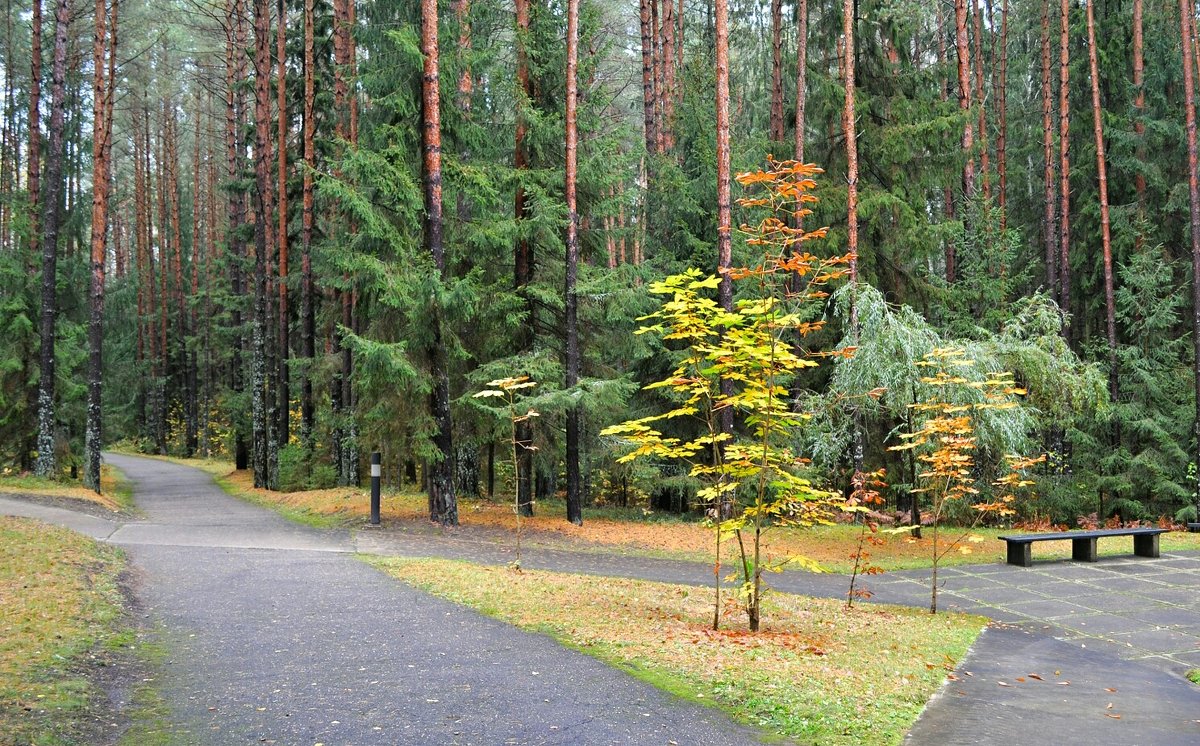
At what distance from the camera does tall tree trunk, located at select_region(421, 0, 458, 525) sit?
1398cm

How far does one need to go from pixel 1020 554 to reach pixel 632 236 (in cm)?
998

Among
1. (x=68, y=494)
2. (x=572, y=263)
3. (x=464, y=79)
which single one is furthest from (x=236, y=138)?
(x=572, y=263)

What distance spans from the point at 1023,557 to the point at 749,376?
7.82 m

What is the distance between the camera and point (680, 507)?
65.1 feet

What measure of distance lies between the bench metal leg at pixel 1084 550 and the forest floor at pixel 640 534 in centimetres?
48

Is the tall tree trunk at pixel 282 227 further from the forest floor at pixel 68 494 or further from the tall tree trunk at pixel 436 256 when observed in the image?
the tall tree trunk at pixel 436 256

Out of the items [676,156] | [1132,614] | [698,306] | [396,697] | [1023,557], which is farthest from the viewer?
[676,156]

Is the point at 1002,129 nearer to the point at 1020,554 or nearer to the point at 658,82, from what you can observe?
the point at 658,82

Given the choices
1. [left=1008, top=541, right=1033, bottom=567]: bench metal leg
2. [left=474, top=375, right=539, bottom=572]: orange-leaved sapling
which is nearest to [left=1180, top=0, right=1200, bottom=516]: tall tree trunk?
[left=1008, top=541, right=1033, bottom=567]: bench metal leg

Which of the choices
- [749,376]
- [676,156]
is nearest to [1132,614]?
[749,376]

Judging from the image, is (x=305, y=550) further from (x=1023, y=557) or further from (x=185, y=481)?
(x=185, y=481)

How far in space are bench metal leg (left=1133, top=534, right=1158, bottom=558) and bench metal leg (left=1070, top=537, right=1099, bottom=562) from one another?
1.14 meters

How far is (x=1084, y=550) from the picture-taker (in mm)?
13945

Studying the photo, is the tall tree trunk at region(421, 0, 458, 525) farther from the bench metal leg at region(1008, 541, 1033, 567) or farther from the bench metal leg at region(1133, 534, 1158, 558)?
the bench metal leg at region(1133, 534, 1158, 558)
